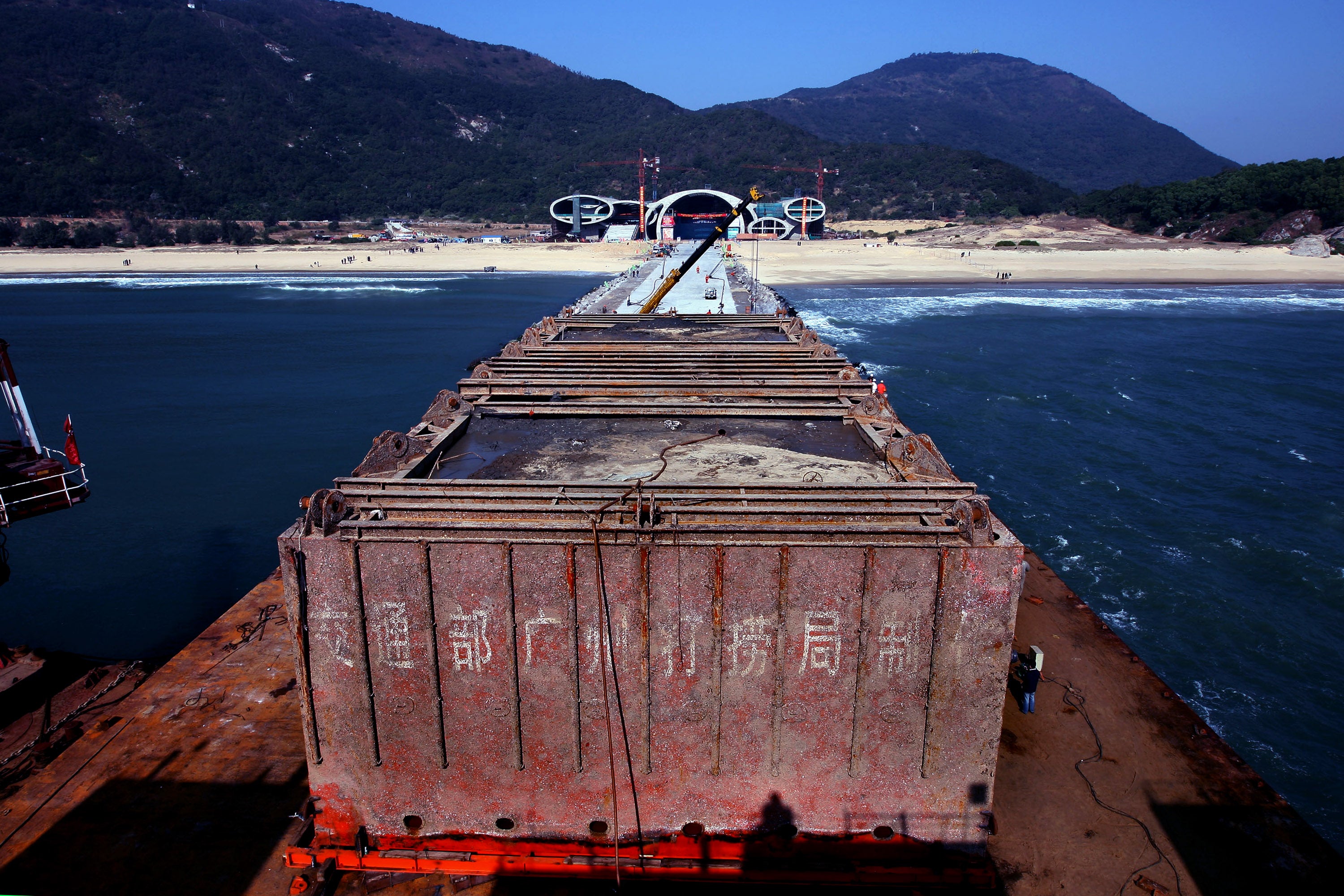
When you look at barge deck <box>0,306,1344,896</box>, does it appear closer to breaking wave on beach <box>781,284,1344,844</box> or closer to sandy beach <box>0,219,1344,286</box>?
breaking wave on beach <box>781,284,1344,844</box>

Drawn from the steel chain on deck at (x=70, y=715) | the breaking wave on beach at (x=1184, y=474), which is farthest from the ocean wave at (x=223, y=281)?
the steel chain on deck at (x=70, y=715)

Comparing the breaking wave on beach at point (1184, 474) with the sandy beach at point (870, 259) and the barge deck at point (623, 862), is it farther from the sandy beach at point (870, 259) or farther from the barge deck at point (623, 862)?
the sandy beach at point (870, 259)

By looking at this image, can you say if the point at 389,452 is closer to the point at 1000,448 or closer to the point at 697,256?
the point at 697,256

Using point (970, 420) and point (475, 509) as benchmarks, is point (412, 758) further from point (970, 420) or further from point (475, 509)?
point (970, 420)

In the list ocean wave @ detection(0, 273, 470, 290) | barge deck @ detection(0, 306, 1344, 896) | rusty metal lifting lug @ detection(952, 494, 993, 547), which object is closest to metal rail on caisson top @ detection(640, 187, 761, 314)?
barge deck @ detection(0, 306, 1344, 896)

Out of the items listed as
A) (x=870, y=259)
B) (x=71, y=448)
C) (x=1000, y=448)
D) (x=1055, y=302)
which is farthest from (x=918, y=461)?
(x=870, y=259)

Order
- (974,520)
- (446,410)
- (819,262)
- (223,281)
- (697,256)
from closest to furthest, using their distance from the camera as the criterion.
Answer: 1. (974,520)
2. (446,410)
3. (697,256)
4. (223,281)
5. (819,262)
